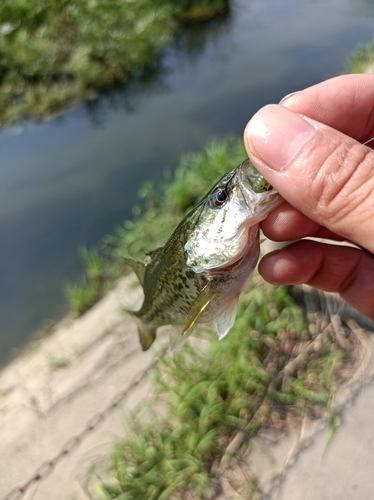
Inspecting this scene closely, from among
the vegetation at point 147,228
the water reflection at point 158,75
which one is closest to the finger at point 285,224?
the vegetation at point 147,228

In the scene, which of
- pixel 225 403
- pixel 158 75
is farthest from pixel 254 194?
pixel 158 75

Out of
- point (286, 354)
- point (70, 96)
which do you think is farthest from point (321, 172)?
point (70, 96)

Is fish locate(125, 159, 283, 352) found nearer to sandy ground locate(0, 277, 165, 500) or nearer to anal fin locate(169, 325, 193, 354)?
anal fin locate(169, 325, 193, 354)

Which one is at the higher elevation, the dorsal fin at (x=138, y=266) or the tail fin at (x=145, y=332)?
the dorsal fin at (x=138, y=266)

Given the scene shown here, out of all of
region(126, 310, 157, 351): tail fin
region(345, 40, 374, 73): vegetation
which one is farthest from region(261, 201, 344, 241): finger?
region(345, 40, 374, 73): vegetation

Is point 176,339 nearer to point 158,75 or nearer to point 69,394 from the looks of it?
point 69,394

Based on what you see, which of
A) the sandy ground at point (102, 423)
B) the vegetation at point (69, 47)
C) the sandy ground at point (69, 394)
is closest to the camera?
the sandy ground at point (102, 423)

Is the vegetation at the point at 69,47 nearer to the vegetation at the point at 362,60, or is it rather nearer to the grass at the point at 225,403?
the vegetation at the point at 362,60

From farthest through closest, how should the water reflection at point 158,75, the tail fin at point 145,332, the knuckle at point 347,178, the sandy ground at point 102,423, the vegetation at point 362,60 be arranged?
the water reflection at point 158,75 < the vegetation at point 362,60 < the sandy ground at point 102,423 < the tail fin at point 145,332 < the knuckle at point 347,178
